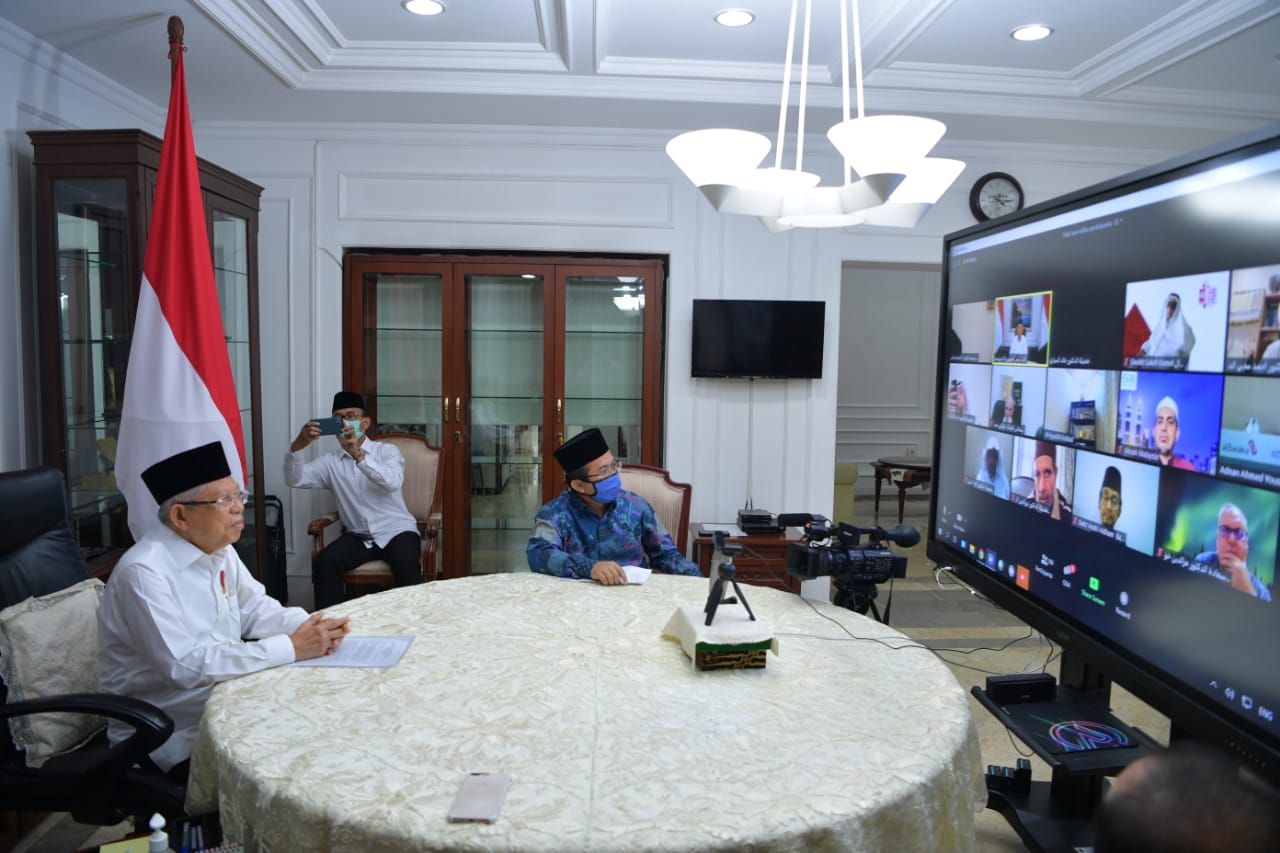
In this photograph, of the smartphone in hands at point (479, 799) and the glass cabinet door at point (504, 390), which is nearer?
the smartphone in hands at point (479, 799)

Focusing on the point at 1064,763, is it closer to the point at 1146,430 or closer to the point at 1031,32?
the point at 1146,430

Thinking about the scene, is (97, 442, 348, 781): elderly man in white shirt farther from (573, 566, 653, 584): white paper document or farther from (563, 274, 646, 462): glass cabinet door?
(563, 274, 646, 462): glass cabinet door

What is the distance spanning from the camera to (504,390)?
14.5 feet

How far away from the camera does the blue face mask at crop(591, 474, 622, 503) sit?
9.02 feet

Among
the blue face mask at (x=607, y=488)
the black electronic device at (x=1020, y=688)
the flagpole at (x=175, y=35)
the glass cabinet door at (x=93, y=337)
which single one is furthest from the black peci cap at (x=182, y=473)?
the black electronic device at (x=1020, y=688)

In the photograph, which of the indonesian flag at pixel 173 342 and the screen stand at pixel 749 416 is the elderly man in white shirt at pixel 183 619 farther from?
the screen stand at pixel 749 416

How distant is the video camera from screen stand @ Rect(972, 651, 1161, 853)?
0.39 m

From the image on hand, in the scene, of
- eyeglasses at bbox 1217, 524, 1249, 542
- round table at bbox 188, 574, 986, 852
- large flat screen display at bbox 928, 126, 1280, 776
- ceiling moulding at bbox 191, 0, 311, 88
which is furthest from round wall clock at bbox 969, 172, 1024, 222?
ceiling moulding at bbox 191, 0, 311, 88

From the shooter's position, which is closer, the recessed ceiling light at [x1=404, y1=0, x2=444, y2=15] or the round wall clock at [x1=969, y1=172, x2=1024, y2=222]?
the recessed ceiling light at [x1=404, y1=0, x2=444, y2=15]

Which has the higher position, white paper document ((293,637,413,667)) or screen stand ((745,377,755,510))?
screen stand ((745,377,755,510))

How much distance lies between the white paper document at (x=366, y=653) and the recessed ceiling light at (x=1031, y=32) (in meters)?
3.20

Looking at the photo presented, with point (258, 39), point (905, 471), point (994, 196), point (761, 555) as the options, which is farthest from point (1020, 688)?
point (905, 471)

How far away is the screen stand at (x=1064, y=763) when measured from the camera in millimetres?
1824

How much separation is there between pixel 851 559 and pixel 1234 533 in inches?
37.1
